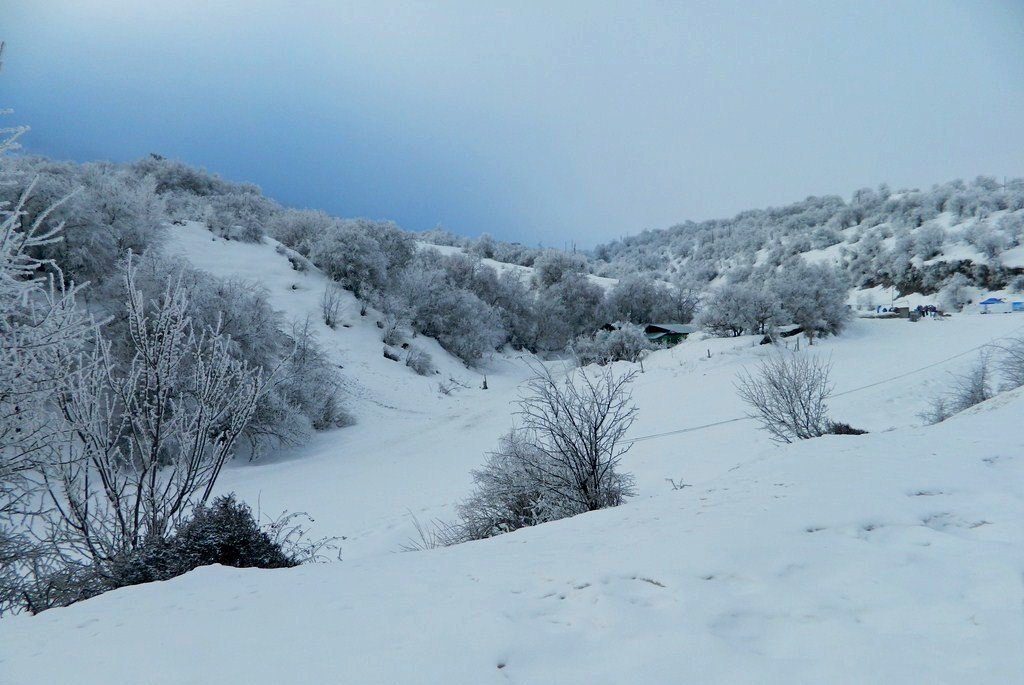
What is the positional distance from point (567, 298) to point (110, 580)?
1670 inches

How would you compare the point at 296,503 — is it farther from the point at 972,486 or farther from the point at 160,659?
the point at 972,486

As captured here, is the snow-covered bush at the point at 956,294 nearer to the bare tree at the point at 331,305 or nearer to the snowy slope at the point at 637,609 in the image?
the bare tree at the point at 331,305

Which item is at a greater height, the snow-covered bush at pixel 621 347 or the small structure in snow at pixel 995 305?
the small structure in snow at pixel 995 305

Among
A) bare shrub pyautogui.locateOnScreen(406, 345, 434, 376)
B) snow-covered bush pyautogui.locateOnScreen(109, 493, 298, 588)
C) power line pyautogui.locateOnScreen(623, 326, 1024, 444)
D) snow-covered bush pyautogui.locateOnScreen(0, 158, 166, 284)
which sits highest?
snow-covered bush pyautogui.locateOnScreen(0, 158, 166, 284)

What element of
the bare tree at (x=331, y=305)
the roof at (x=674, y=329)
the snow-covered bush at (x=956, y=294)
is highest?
the bare tree at (x=331, y=305)

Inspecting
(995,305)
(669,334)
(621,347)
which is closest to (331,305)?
(621,347)

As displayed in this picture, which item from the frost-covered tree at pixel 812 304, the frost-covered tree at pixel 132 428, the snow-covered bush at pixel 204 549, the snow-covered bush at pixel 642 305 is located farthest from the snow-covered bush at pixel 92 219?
the snow-covered bush at pixel 642 305

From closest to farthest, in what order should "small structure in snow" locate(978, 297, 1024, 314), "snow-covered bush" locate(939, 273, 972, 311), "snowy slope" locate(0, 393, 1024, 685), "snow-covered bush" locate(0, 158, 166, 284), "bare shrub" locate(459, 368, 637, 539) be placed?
"snowy slope" locate(0, 393, 1024, 685) → "bare shrub" locate(459, 368, 637, 539) → "snow-covered bush" locate(0, 158, 166, 284) → "small structure in snow" locate(978, 297, 1024, 314) → "snow-covered bush" locate(939, 273, 972, 311)

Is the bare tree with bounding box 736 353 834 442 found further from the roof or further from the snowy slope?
the roof

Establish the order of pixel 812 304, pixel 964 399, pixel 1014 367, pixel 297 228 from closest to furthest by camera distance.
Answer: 1. pixel 964 399
2. pixel 1014 367
3. pixel 812 304
4. pixel 297 228

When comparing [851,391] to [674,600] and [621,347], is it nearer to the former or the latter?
[621,347]

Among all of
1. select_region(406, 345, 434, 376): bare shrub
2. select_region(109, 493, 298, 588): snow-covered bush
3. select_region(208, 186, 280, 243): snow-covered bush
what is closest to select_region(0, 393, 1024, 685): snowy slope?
select_region(109, 493, 298, 588): snow-covered bush

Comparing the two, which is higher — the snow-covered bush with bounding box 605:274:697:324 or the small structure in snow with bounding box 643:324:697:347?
the snow-covered bush with bounding box 605:274:697:324

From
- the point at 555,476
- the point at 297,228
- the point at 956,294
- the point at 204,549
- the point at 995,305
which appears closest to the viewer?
the point at 204,549
